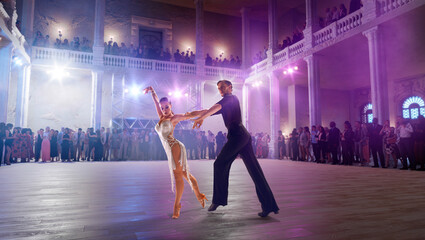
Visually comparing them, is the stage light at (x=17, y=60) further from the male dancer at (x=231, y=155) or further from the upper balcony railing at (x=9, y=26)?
the male dancer at (x=231, y=155)

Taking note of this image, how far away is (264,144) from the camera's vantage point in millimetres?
16453

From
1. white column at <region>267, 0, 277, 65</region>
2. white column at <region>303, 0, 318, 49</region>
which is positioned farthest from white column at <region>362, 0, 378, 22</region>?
white column at <region>267, 0, 277, 65</region>

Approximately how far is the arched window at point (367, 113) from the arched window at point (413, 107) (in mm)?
2720

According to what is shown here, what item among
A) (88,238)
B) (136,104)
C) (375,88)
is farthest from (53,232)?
(136,104)

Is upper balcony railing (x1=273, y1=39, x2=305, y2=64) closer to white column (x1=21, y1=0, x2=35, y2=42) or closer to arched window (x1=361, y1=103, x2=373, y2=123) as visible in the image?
arched window (x1=361, y1=103, x2=373, y2=123)

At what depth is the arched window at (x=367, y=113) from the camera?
19341 mm

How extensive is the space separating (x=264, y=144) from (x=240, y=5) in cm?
1115

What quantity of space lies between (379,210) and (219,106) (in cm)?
206

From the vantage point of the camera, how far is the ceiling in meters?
20.2

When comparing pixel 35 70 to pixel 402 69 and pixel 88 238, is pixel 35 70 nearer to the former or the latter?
pixel 88 238

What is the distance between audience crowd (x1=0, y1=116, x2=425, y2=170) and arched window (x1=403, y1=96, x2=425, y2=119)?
5640 mm

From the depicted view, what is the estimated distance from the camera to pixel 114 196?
3.80 metres

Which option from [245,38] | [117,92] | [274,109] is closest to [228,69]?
[245,38]

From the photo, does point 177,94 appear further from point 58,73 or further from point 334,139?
point 334,139
